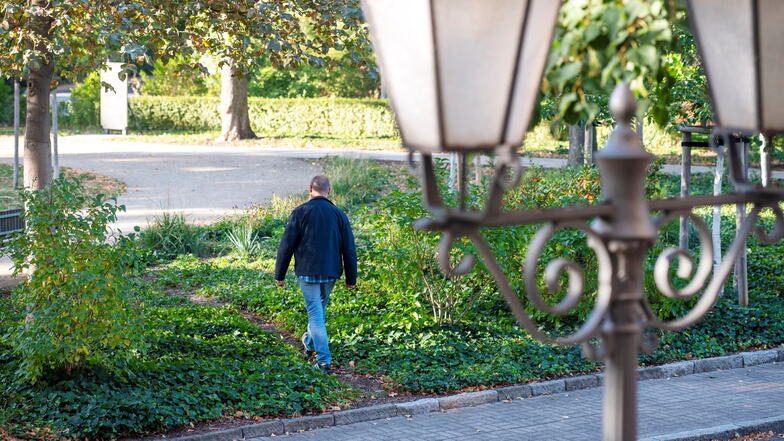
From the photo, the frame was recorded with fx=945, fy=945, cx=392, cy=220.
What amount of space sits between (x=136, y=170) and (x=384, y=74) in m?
24.1

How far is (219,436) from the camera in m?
6.87

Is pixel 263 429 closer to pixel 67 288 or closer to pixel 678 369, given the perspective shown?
pixel 67 288

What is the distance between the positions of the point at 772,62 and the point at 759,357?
25.6 ft

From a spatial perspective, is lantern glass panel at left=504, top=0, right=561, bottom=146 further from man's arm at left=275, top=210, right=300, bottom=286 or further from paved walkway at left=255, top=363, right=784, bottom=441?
man's arm at left=275, top=210, right=300, bottom=286

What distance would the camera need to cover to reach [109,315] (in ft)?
23.6

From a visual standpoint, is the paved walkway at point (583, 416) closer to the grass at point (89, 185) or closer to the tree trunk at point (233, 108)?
the grass at point (89, 185)

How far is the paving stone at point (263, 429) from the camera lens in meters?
7.00

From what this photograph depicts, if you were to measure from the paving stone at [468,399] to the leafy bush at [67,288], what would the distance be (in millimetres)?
2589

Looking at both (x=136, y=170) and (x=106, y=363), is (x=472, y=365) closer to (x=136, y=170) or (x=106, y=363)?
(x=106, y=363)

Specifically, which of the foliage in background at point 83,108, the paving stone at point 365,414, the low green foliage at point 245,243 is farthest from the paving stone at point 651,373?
the foliage in background at point 83,108

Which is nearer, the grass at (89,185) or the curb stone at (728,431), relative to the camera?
the curb stone at (728,431)

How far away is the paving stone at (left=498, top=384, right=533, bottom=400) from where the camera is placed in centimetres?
820

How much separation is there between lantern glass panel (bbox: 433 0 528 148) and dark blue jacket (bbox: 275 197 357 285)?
21.1ft

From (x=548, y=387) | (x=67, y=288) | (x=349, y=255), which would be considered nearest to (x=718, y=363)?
(x=548, y=387)
